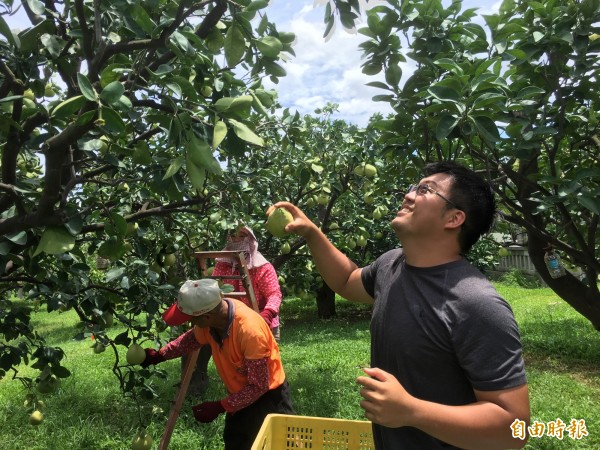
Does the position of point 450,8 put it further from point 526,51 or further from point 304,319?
point 304,319

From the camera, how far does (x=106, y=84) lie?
1.10 meters

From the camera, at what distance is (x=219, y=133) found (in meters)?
1.03

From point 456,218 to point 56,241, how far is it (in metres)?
1.01

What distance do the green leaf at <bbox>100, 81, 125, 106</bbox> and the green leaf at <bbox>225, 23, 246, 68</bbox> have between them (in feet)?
1.15

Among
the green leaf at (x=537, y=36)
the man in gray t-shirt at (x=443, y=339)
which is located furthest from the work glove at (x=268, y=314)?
the green leaf at (x=537, y=36)

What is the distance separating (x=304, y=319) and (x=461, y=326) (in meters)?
8.76

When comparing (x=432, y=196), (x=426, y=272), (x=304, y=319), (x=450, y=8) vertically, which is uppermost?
(x=450, y=8)

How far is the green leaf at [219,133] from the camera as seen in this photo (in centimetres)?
101

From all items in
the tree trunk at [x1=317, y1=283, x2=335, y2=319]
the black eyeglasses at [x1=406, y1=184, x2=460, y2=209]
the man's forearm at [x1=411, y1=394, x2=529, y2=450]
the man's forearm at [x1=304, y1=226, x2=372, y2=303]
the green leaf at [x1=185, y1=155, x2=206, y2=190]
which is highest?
the green leaf at [x1=185, y1=155, x2=206, y2=190]

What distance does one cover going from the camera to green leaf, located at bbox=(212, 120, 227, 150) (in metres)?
1.01

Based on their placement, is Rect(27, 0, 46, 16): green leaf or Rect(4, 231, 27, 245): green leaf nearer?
Rect(27, 0, 46, 16): green leaf

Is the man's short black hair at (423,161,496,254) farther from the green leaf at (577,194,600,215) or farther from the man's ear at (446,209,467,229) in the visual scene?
the green leaf at (577,194,600,215)

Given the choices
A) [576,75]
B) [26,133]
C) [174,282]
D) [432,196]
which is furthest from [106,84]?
[576,75]

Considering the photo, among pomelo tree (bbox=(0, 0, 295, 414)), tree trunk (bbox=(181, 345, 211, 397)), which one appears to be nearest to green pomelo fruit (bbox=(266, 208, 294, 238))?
pomelo tree (bbox=(0, 0, 295, 414))
